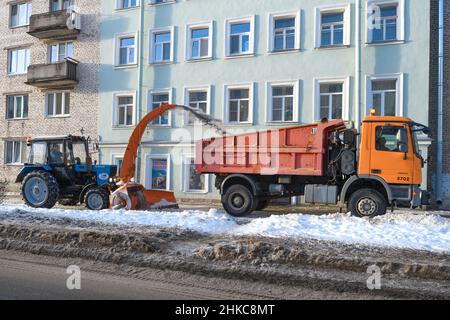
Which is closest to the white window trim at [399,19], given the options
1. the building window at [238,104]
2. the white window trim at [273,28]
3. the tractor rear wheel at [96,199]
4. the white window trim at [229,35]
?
the white window trim at [273,28]

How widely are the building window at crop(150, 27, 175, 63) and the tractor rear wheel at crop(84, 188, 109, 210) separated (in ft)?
36.2

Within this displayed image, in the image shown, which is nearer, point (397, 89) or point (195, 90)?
point (397, 89)

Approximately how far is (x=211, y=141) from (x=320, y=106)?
767cm

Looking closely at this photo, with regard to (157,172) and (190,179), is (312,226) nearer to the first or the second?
(190,179)

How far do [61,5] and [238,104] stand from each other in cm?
1328

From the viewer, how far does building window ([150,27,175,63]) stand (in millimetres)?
23781

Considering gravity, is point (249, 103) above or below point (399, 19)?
below

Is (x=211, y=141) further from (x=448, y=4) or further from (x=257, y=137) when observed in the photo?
(x=448, y=4)

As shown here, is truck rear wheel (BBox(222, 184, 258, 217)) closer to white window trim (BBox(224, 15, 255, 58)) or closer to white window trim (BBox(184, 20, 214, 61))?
white window trim (BBox(224, 15, 255, 58))

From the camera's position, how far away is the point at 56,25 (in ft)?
84.7

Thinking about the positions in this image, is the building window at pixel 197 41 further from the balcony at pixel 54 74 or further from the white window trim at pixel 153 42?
the balcony at pixel 54 74

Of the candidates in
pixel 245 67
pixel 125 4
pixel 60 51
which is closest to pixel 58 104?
pixel 60 51

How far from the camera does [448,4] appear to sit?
19.2m

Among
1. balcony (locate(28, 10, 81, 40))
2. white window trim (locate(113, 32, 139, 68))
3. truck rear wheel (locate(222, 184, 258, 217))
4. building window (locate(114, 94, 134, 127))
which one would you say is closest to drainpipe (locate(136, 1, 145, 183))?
white window trim (locate(113, 32, 139, 68))
